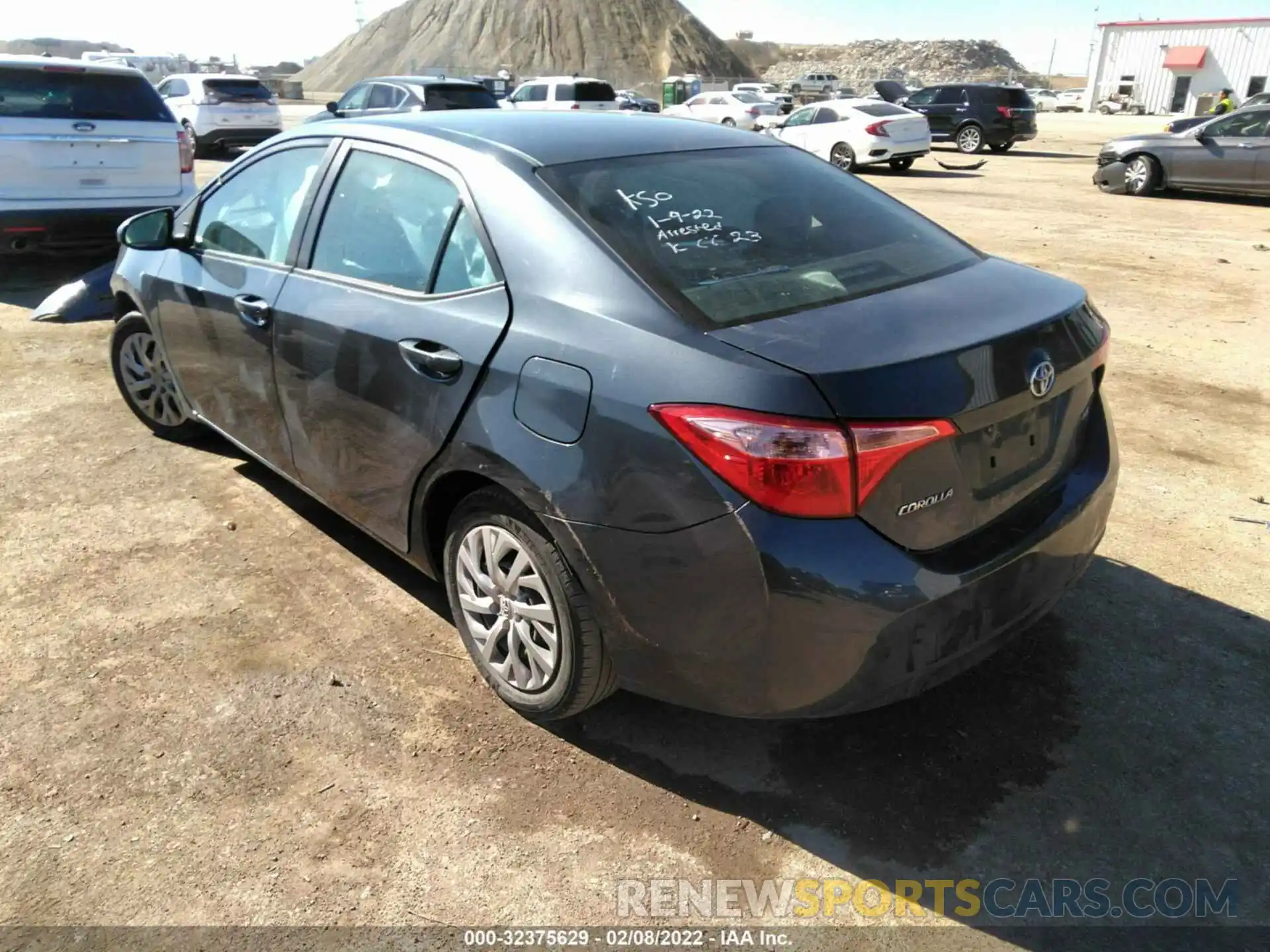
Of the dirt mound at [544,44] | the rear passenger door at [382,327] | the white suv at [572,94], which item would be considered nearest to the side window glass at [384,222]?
the rear passenger door at [382,327]

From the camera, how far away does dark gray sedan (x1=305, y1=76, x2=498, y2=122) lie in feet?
54.7

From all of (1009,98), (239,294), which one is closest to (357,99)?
(1009,98)

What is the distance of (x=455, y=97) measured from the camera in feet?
55.8

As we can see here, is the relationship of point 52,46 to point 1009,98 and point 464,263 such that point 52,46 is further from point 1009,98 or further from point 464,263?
point 464,263

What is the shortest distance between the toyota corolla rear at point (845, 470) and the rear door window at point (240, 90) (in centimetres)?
2094

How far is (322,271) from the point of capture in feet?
11.0

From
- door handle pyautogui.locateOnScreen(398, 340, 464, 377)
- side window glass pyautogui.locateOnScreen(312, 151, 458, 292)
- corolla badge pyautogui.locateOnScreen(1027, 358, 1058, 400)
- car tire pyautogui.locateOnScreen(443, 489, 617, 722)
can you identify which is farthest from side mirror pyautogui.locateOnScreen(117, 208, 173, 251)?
corolla badge pyautogui.locateOnScreen(1027, 358, 1058, 400)

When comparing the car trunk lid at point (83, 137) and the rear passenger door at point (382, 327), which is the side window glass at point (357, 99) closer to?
the car trunk lid at point (83, 137)

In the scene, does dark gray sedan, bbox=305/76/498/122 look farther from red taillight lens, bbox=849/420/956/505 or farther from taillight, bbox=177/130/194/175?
red taillight lens, bbox=849/420/956/505

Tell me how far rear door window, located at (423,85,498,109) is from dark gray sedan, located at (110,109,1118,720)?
46.5 feet

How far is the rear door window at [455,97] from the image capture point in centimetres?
1662

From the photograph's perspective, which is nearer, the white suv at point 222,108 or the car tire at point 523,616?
the car tire at point 523,616

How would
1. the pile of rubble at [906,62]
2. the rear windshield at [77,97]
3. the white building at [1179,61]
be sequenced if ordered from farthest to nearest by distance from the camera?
the pile of rubble at [906,62] → the white building at [1179,61] → the rear windshield at [77,97]

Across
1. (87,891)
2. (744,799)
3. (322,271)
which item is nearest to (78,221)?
(322,271)
